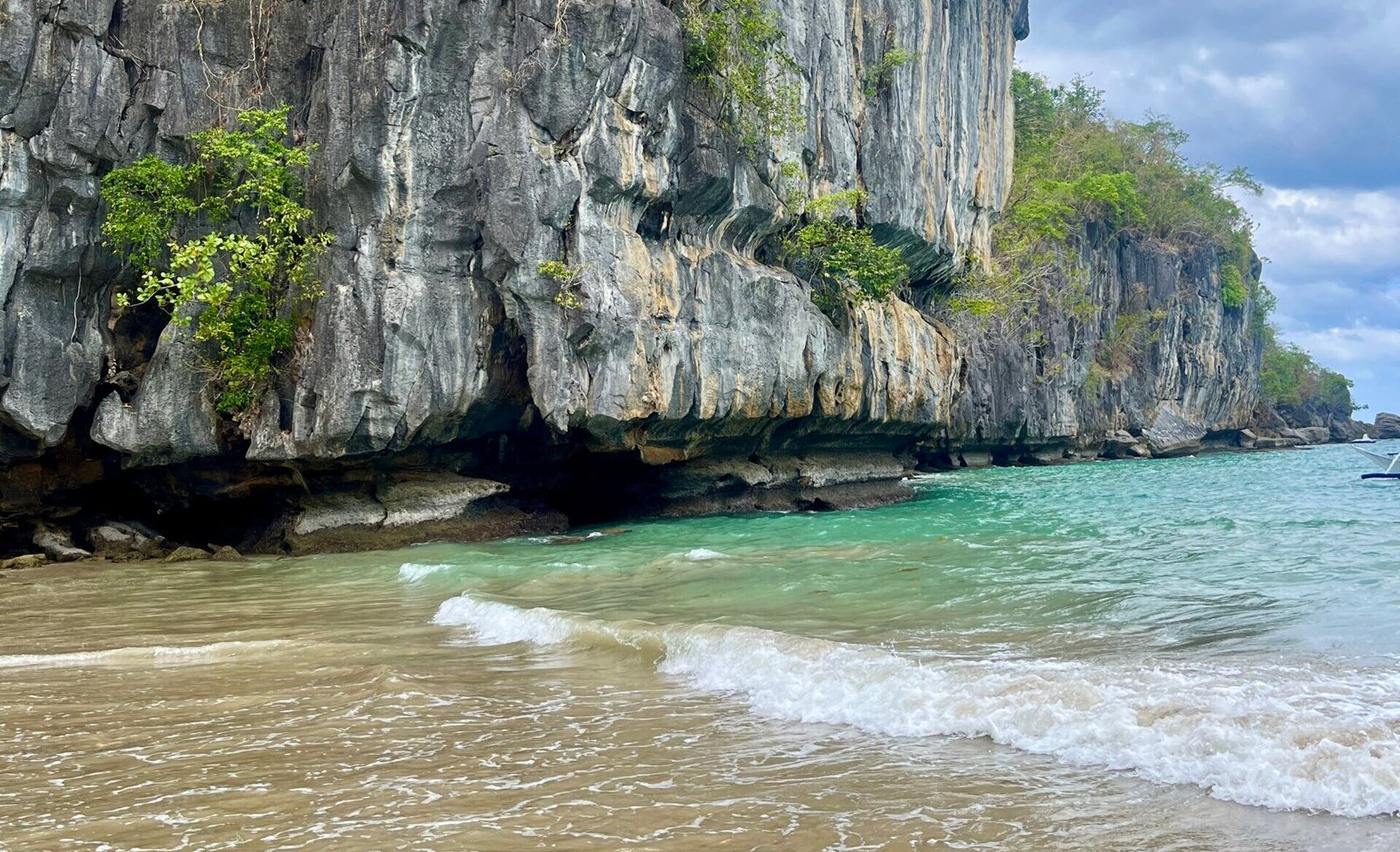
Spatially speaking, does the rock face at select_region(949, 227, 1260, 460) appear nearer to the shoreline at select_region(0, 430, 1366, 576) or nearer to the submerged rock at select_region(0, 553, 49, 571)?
the shoreline at select_region(0, 430, 1366, 576)

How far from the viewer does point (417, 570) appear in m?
11.5

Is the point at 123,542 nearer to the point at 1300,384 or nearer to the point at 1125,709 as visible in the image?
the point at 1125,709

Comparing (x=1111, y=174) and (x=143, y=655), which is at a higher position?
(x=1111, y=174)

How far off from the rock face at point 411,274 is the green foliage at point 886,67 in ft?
11.1

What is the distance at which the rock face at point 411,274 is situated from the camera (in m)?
14.0

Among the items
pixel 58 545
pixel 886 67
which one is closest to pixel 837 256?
pixel 886 67

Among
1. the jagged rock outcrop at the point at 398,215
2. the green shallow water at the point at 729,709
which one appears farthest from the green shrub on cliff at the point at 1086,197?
the green shallow water at the point at 729,709

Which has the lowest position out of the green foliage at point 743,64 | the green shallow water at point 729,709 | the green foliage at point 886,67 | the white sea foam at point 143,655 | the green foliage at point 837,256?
the white sea foam at point 143,655

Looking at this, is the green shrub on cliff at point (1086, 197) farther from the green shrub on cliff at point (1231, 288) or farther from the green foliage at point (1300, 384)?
the green foliage at point (1300, 384)

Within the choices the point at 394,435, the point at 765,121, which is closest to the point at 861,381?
the point at 765,121

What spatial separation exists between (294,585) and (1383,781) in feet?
33.6

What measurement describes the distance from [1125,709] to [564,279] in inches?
451

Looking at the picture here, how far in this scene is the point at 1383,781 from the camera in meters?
3.69

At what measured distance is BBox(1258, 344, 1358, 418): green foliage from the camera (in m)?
58.8
